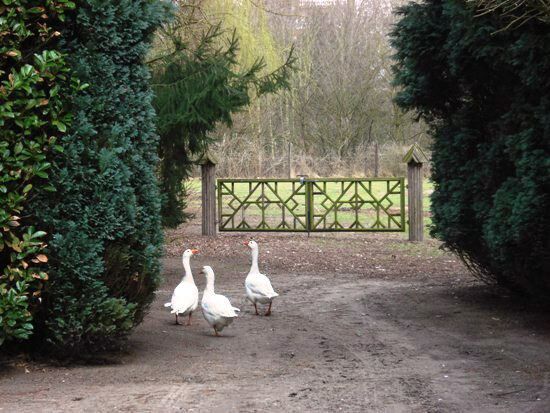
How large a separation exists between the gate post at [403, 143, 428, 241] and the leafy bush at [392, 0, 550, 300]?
280 inches

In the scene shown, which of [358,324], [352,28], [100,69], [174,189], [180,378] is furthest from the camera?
[352,28]

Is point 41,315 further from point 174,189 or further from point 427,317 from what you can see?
point 174,189

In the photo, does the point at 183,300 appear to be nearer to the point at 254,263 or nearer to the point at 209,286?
the point at 209,286

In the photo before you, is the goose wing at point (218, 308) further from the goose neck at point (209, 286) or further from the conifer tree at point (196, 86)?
the conifer tree at point (196, 86)

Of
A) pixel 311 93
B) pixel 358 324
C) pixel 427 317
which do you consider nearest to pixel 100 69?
pixel 358 324

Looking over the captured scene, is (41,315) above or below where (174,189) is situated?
below

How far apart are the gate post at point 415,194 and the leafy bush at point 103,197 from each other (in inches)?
463

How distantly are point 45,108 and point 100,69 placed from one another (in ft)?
2.12

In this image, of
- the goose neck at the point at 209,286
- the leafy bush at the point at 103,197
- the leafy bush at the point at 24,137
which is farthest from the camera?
the goose neck at the point at 209,286

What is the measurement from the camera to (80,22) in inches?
284

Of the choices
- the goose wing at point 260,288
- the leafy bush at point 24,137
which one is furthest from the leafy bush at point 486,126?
the leafy bush at point 24,137

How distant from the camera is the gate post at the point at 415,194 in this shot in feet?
61.9

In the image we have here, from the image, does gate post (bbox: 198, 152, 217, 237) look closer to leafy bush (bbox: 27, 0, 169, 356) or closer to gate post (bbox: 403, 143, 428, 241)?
gate post (bbox: 403, 143, 428, 241)

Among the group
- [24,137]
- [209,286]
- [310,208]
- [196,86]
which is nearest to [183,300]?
[209,286]
